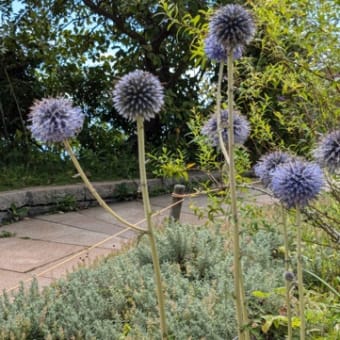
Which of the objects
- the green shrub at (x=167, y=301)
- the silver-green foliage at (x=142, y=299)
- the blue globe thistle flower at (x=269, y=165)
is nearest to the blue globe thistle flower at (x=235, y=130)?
the blue globe thistle flower at (x=269, y=165)

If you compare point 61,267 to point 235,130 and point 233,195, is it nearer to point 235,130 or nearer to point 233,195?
point 235,130

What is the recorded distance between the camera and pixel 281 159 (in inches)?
66.7

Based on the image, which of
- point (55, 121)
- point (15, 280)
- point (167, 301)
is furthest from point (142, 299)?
point (55, 121)

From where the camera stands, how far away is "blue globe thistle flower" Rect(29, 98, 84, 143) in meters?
1.46

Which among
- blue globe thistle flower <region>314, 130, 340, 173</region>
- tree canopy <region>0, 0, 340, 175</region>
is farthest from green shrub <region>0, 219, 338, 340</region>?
tree canopy <region>0, 0, 340, 175</region>

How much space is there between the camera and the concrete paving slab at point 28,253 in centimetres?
432

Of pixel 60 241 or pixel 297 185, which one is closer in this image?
pixel 297 185

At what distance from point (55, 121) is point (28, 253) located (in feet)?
11.0

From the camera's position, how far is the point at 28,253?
15.2ft

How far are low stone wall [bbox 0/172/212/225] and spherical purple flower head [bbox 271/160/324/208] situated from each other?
466 cm

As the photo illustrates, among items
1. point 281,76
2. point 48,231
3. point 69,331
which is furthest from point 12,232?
point 281,76

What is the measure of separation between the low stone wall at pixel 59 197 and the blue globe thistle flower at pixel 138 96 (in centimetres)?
450

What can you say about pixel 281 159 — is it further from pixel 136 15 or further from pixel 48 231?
pixel 136 15

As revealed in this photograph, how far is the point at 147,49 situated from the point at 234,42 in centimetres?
598
